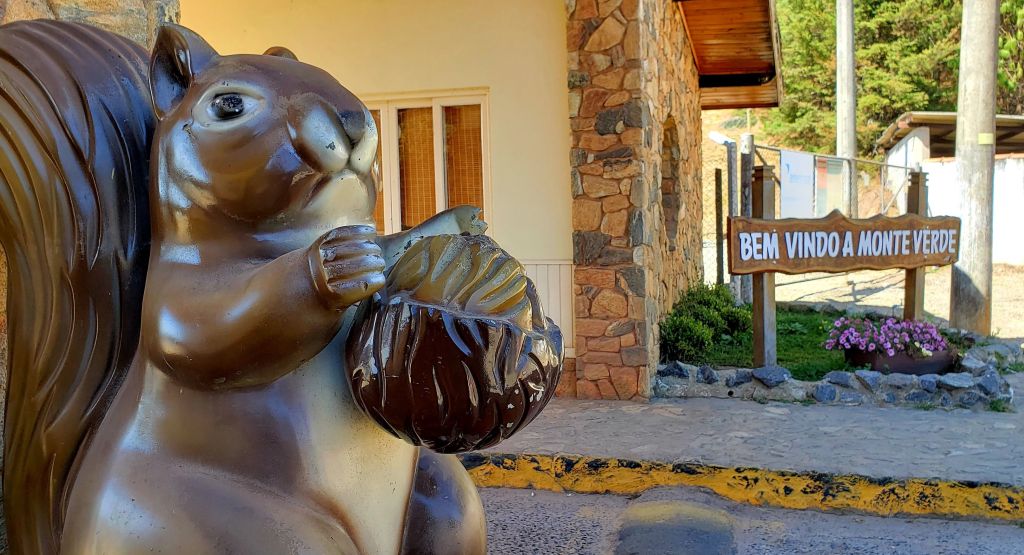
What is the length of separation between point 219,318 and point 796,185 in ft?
32.8

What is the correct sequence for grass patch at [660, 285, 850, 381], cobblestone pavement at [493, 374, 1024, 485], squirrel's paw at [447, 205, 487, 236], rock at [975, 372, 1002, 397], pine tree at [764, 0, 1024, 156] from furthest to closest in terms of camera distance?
1. pine tree at [764, 0, 1024, 156]
2. grass patch at [660, 285, 850, 381]
3. rock at [975, 372, 1002, 397]
4. cobblestone pavement at [493, 374, 1024, 485]
5. squirrel's paw at [447, 205, 487, 236]

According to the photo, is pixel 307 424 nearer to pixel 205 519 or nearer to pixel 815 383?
pixel 205 519

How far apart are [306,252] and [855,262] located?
6692 mm

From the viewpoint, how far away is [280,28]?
6.64 meters

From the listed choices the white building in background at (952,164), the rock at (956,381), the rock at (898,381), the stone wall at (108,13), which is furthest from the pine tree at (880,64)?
the stone wall at (108,13)

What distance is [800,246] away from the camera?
6582 mm

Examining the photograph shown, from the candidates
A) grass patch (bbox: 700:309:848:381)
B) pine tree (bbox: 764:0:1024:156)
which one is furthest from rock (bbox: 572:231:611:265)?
pine tree (bbox: 764:0:1024:156)

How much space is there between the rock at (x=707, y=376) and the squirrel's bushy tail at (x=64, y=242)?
5604mm

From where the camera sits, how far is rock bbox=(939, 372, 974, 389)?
5809 mm

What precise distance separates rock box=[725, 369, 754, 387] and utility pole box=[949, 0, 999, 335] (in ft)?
12.8

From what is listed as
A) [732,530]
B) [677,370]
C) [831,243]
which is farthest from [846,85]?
[732,530]

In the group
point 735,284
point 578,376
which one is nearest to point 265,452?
point 578,376

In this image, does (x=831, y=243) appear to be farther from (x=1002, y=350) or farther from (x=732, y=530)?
(x=732, y=530)

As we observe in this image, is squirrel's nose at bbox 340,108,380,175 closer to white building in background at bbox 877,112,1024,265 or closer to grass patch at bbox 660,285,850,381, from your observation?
grass patch at bbox 660,285,850,381
